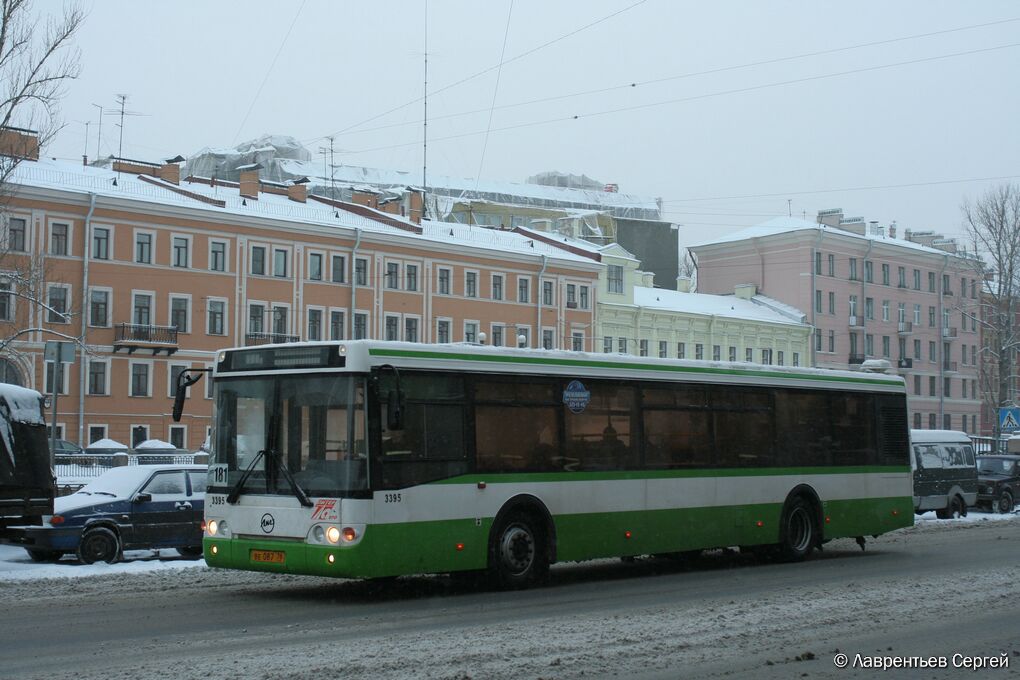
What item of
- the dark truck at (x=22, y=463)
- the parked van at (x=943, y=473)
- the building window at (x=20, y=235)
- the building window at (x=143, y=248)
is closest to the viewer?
the dark truck at (x=22, y=463)

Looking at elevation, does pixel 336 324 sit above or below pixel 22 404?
above

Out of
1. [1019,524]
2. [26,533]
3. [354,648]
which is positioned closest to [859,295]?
[1019,524]

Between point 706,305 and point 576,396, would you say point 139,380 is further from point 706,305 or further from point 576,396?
point 576,396

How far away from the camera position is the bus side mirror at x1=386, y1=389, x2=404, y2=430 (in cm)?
1302

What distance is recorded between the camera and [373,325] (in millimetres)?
68438

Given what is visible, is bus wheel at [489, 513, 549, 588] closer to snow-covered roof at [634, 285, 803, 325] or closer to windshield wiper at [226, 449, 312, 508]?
windshield wiper at [226, 449, 312, 508]

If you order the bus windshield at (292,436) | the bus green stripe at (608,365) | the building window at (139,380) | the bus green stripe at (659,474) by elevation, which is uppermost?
the building window at (139,380)

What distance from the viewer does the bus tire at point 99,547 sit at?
63.2ft

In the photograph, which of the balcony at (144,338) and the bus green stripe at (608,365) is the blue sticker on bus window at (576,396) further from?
the balcony at (144,338)

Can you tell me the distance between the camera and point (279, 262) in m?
65.6

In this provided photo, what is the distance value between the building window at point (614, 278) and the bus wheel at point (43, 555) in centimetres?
6046

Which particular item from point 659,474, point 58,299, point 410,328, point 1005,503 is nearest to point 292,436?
point 659,474

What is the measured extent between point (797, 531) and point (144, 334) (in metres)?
46.9

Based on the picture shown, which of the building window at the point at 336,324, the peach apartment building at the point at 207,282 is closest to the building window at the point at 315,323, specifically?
the peach apartment building at the point at 207,282
